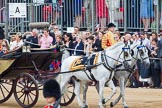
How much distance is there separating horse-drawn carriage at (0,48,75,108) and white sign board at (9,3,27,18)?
8.67 metres

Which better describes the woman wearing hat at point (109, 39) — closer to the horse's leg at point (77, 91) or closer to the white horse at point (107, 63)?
the white horse at point (107, 63)

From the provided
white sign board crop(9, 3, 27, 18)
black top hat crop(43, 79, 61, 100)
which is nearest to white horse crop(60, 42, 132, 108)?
black top hat crop(43, 79, 61, 100)

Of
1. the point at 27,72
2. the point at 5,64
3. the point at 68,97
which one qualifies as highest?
the point at 5,64

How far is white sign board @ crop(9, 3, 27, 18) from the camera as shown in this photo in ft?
85.7

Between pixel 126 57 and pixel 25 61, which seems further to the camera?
pixel 25 61

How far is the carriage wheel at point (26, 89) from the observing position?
16673mm

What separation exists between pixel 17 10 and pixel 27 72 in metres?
9.14

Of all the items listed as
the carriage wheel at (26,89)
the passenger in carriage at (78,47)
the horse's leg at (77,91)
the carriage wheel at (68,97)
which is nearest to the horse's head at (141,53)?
the horse's leg at (77,91)

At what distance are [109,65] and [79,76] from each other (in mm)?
861

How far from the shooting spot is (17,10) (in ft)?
86.1

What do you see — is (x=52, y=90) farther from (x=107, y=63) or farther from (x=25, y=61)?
(x=25, y=61)

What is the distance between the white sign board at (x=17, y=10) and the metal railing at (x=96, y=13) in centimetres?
168

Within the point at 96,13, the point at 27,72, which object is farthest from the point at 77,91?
the point at 96,13

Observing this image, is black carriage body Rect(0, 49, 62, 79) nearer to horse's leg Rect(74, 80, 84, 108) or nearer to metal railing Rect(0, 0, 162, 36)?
horse's leg Rect(74, 80, 84, 108)
